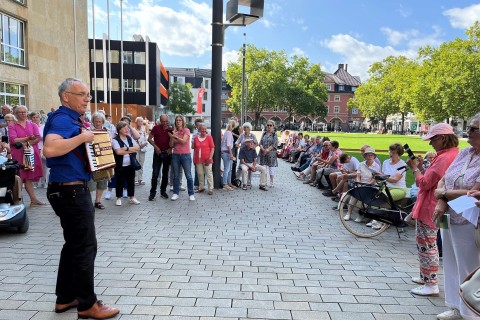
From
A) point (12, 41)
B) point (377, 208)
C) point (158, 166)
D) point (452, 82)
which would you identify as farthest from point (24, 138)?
point (452, 82)

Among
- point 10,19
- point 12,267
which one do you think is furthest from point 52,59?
point 12,267

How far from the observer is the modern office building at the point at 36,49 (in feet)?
68.0

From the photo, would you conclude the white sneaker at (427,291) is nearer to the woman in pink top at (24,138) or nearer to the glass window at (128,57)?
the woman in pink top at (24,138)

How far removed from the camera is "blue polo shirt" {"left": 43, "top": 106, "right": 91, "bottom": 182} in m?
3.14

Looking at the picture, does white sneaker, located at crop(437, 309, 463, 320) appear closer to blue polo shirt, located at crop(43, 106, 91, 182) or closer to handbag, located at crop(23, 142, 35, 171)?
blue polo shirt, located at crop(43, 106, 91, 182)

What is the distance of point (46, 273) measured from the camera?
438cm

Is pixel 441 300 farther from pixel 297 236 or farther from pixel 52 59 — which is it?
pixel 52 59

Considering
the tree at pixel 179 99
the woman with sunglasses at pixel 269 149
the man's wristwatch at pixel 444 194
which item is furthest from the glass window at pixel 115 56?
the man's wristwatch at pixel 444 194

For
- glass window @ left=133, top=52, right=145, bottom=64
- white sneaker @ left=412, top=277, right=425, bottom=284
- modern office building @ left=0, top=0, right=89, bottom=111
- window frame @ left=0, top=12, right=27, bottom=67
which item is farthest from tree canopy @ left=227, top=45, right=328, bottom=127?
white sneaker @ left=412, top=277, right=425, bottom=284

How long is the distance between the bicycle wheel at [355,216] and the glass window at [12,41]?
2106 centimetres

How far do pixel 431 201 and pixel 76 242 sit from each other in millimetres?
3562

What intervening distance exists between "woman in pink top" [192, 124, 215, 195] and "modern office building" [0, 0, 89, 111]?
1591 centimetres

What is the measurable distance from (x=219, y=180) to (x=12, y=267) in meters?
6.42

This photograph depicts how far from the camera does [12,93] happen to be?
70.2 ft
